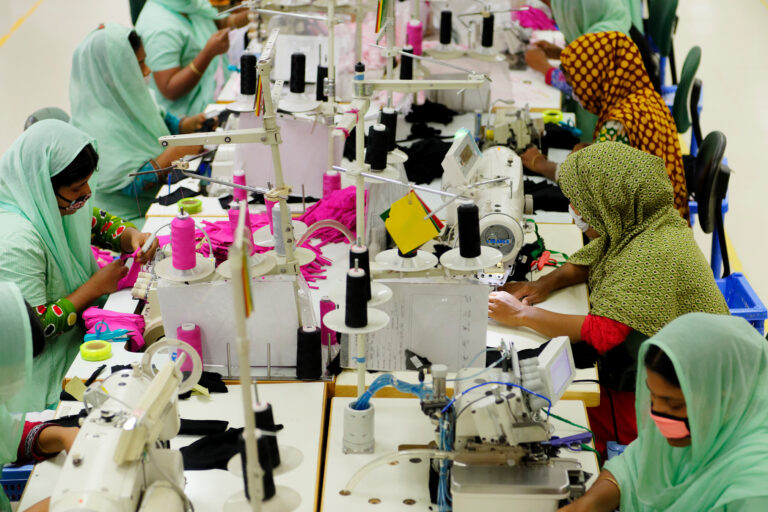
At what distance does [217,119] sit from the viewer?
4.52 meters

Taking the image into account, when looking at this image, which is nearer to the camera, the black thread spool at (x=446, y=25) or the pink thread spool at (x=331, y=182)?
the pink thread spool at (x=331, y=182)

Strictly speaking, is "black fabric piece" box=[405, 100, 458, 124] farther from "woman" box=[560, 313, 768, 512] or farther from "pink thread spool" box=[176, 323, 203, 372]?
"woman" box=[560, 313, 768, 512]

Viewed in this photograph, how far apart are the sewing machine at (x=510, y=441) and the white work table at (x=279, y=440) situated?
0.37 m

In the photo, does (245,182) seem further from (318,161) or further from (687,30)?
(687,30)

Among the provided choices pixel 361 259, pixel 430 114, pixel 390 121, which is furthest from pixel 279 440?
pixel 430 114

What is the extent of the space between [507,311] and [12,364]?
4.92ft

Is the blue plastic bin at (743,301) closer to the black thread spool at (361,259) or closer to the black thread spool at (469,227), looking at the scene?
the black thread spool at (469,227)

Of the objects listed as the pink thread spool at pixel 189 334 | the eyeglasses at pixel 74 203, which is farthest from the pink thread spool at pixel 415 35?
the pink thread spool at pixel 189 334

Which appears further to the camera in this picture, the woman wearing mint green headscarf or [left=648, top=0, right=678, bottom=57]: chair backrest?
[left=648, top=0, right=678, bottom=57]: chair backrest

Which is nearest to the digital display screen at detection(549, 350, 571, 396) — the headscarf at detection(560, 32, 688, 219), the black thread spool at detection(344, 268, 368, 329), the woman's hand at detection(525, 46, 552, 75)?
the black thread spool at detection(344, 268, 368, 329)

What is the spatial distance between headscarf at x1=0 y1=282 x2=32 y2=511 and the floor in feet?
12.5

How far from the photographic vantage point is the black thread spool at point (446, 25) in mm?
4435

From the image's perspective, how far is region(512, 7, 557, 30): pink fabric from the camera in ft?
18.8

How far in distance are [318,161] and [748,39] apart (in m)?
6.33
